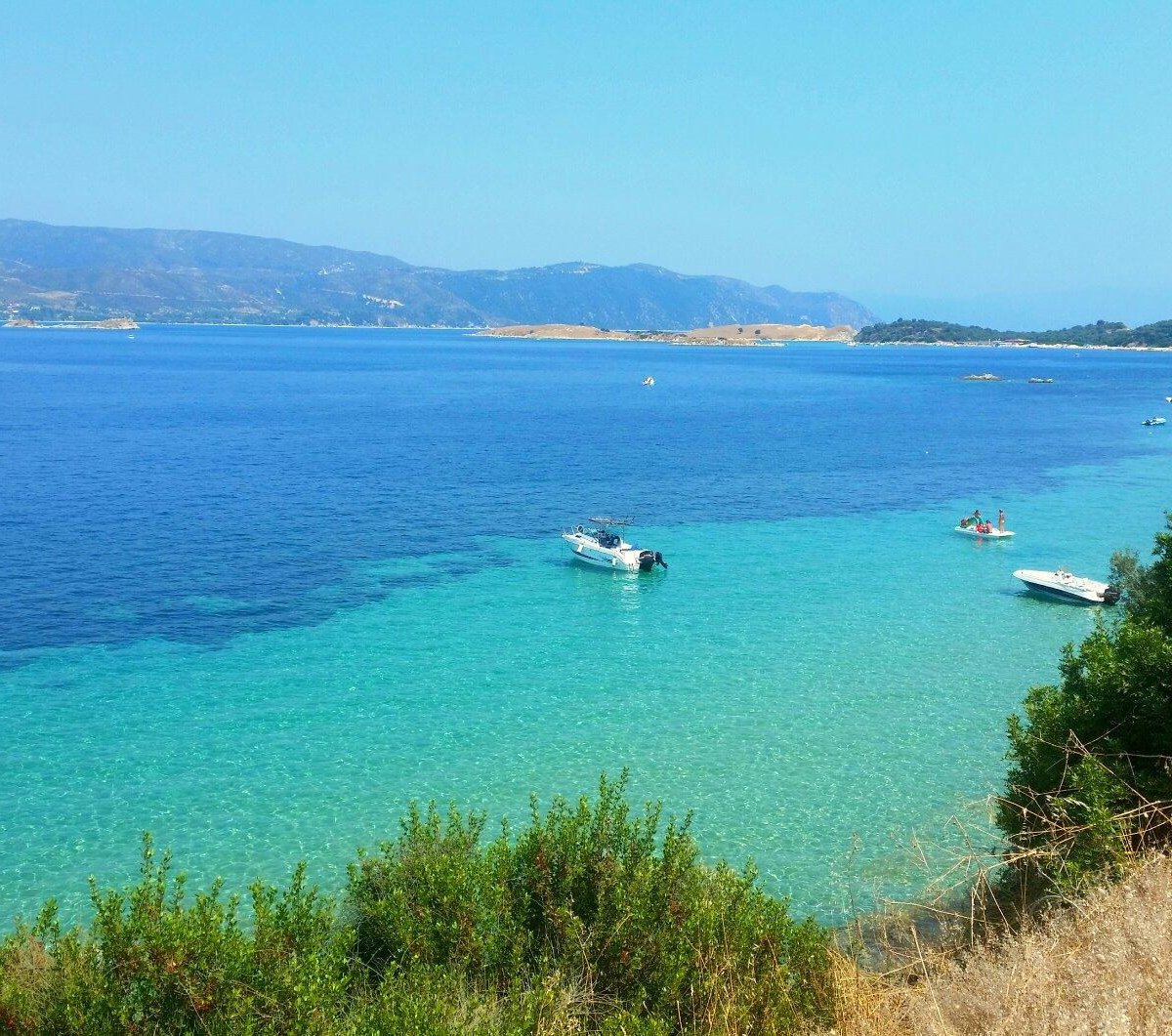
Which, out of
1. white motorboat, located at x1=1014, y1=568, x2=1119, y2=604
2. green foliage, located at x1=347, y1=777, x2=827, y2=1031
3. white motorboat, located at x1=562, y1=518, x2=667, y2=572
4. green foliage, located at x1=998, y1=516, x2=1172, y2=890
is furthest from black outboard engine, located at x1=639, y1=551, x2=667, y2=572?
green foliage, located at x1=347, y1=777, x2=827, y2=1031

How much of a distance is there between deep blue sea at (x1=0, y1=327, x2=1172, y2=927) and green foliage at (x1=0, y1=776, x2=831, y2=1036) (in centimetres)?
710

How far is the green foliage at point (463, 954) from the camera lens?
29.2 ft

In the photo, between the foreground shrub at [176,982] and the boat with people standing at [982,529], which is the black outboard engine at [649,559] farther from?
the foreground shrub at [176,982]

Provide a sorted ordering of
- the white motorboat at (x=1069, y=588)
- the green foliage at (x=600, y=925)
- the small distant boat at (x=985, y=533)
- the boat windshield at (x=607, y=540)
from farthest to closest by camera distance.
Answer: the small distant boat at (x=985, y=533) → the boat windshield at (x=607, y=540) → the white motorboat at (x=1069, y=588) → the green foliage at (x=600, y=925)

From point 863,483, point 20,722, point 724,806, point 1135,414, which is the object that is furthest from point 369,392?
point 724,806

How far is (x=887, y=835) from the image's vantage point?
67.4 ft

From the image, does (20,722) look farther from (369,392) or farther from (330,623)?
(369,392)

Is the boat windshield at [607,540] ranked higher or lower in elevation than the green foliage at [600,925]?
lower

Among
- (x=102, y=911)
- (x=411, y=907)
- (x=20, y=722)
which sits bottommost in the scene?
(x=20, y=722)

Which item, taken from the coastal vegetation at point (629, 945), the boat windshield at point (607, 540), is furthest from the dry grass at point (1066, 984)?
the boat windshield at point (607, 540)

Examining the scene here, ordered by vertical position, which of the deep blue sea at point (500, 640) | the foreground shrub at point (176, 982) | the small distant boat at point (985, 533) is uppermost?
the foreground shrub at point (176, 982)

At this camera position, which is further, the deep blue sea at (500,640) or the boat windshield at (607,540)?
the boat windshield at (607,540)

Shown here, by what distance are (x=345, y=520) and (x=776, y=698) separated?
2973cm

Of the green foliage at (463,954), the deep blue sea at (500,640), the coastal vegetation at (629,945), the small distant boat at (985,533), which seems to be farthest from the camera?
the small distant boat at (985,533)
